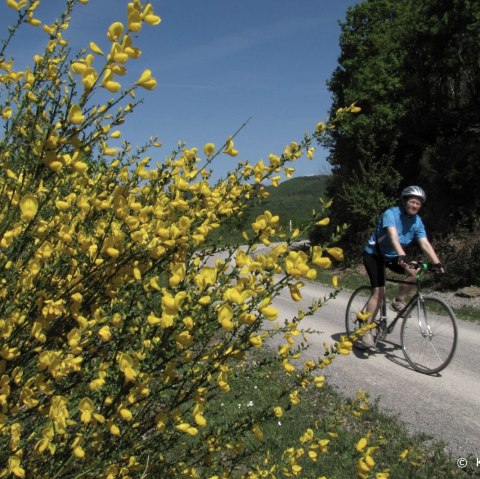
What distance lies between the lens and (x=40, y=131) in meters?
1.31

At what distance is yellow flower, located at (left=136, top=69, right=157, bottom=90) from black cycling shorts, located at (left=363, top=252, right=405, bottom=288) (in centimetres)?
460

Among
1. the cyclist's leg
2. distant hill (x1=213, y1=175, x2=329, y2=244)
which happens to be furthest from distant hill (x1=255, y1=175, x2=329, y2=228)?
the cyclist's leg

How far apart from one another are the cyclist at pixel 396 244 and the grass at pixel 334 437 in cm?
145

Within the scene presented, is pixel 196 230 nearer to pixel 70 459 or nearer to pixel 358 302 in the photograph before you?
pixel 70 459

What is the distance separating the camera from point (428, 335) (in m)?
5.06

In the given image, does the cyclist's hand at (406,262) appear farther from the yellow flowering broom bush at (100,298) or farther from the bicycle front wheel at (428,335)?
the yellow flowering broom bush at (100,298)

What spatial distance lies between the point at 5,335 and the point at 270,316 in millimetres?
758

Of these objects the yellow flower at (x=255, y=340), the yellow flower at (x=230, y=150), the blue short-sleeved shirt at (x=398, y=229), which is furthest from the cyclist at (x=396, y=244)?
the yellow flower at (x=255, y=340)

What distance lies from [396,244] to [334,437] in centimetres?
259

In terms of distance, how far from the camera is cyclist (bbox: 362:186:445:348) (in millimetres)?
5148

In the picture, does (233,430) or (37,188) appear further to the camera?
(233,430)

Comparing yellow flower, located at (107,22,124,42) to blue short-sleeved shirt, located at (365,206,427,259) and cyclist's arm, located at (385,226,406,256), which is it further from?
blue short-sleeved shirt, located at (365,206,427,259)

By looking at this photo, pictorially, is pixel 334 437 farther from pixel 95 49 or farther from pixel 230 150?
pixel 95 49

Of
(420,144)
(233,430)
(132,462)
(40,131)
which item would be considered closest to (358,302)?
(233,430)
